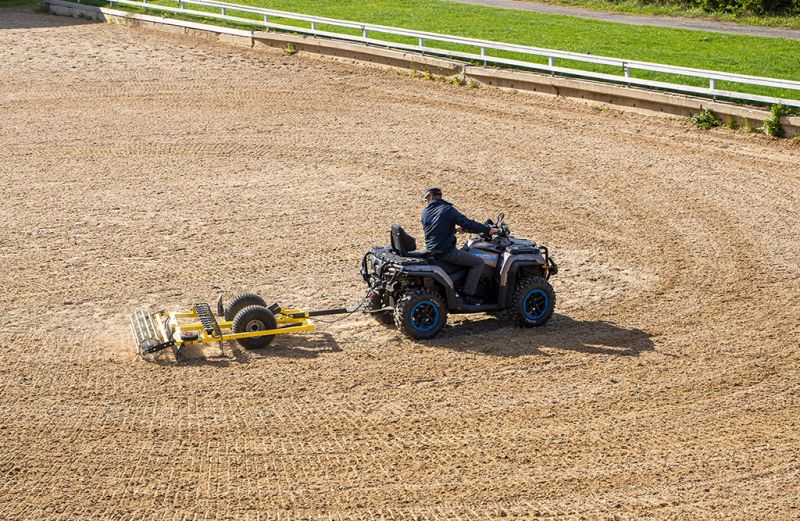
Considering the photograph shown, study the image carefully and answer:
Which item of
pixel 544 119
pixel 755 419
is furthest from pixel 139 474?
pixel 544 119

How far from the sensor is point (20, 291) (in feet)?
51.0

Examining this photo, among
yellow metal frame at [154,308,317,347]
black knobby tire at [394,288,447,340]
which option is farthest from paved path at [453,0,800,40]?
yellow metal frame at [154,308,317,347]

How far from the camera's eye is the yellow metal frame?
1312 centimetres

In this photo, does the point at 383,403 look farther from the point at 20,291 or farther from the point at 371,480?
the point at 20,291

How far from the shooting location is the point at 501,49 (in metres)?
28.6

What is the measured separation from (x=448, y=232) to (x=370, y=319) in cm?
175

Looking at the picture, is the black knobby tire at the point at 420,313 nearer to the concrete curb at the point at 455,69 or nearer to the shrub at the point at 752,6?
the concrete curb at the point at 455,69

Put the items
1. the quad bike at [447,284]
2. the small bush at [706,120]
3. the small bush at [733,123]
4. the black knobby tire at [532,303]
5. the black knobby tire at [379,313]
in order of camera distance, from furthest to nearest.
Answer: the small bush at [706,120] < the small bush at [733,123] < the black knobby tire at [379,313] < the black knobby tire at [532,303] < the quad bike at [447,284]

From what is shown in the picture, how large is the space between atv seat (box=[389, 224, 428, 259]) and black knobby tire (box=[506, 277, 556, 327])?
52.1 inches

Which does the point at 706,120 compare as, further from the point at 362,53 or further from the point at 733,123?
the point at 362,53

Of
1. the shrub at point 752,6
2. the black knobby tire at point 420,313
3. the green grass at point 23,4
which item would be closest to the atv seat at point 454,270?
the black knobby tire at point 420,313

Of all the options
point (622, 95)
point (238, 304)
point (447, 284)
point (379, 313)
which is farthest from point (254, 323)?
point (622, 95)

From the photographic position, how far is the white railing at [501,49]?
23.9m

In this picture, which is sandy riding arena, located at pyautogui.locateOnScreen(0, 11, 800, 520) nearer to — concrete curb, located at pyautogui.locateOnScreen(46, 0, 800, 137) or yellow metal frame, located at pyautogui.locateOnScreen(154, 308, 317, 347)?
yellow metal frame, located at pyautogui.locateOnScreen(154, 308, 317, 347)
